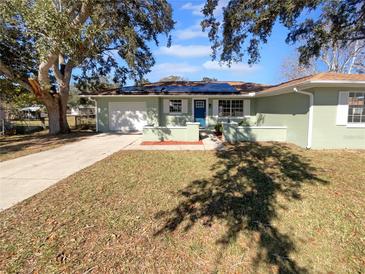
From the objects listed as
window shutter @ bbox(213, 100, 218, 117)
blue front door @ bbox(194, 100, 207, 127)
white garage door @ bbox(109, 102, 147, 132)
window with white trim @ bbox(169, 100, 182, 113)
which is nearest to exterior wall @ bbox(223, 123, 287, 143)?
window shutter @ bbox(213, 100, 218, 117)

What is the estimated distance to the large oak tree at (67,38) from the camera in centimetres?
844

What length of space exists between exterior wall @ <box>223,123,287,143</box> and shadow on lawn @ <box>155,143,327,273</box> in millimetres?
3492

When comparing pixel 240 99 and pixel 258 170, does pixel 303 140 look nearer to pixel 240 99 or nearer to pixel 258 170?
pixel 258 170

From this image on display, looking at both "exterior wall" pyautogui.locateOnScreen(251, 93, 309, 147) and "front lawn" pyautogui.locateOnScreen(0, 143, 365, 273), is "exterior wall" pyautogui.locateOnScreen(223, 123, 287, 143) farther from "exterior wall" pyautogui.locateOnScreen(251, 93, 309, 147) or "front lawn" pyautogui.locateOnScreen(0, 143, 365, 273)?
"front lawn" pyautogui.locateOnScreen(0, 143, 365, 273)

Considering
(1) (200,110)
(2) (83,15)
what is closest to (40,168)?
(2) (83,15)

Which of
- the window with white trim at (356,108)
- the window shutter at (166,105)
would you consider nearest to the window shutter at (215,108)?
the window shutter at (166,105)

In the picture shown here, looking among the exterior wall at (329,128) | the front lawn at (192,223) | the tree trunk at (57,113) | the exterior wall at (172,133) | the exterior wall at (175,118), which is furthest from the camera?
the exterior wall at (175,118)

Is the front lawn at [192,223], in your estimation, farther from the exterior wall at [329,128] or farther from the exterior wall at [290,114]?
the exterior wall at [290,114]

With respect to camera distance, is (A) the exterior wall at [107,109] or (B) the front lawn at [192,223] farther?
(A) the exterior wall at [107,109]

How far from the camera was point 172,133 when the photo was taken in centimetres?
1097

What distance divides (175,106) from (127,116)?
3.50 m

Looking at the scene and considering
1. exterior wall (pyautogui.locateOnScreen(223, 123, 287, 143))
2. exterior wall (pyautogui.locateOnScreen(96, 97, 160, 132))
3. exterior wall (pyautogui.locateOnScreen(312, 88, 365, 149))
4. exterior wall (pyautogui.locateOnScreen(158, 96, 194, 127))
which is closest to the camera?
exterior wall (pyautogui.locateOnScreen(312, 88, 365, 149))

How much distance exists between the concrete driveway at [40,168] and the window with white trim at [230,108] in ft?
27.3

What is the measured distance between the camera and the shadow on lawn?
3.01 m
